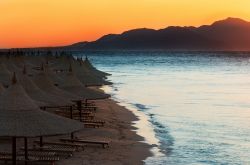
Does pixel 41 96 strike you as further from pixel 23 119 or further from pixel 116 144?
pixel 23 119

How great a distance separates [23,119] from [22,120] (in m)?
0.04

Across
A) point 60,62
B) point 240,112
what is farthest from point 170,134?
Answer: point 60,62

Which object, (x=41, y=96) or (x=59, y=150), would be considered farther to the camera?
(x=41, y=96)

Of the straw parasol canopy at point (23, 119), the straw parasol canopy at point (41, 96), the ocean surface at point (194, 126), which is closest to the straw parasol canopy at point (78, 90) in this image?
the ocean surface at point (194, 126)

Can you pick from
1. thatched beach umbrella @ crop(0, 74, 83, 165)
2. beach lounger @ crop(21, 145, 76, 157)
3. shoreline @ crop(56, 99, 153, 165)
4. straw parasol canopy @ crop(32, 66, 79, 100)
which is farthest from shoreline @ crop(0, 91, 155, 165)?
thatched beach umbrella @ crop(0, 74, 83, 165)

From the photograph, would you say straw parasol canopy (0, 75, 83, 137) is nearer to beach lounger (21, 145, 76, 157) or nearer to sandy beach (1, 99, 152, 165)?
sandy beach (1, 99, 152, 165)

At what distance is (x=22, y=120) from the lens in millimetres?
12672

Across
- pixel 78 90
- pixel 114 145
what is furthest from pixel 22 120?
pixel 78 90

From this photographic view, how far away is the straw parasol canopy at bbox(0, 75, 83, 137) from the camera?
41.0 feet

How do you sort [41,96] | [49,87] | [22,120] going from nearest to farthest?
[22,120]
[41,96]
[49,87]

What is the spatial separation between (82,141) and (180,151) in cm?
342

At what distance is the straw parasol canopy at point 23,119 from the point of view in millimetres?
12505

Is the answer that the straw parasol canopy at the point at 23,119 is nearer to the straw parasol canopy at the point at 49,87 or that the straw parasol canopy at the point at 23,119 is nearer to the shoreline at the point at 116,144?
the shoreline at the point at 116,144

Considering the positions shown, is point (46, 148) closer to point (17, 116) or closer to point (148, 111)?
point (17, 116)
